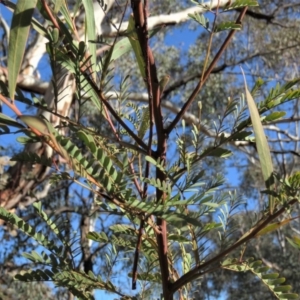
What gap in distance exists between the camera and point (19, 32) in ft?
1.23

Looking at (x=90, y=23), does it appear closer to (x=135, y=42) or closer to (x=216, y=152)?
(x=135, y=42)

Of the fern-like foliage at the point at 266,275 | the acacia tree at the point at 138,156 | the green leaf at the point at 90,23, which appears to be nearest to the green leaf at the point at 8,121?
the acacia tree at the point at 138,156

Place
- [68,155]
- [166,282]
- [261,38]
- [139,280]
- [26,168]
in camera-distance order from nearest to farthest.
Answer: [68,155], [166,282], [139,280], [26,168], [261,38]

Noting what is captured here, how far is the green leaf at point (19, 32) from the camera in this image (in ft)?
1.23

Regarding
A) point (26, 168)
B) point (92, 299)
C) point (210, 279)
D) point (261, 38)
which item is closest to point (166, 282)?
point (92, 299)

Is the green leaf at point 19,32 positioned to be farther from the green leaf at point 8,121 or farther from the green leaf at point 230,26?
the green leaf at point 230,26

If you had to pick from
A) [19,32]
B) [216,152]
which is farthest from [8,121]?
[216,152]

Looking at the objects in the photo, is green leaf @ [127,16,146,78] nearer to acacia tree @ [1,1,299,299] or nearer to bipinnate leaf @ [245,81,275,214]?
acacia tree @ [1,1,299,299]

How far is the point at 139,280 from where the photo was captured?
59 cm

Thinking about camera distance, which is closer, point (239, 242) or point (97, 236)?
point (239, 242)

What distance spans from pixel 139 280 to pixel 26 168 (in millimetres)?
3030

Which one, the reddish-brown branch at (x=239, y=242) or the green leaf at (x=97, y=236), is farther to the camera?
the green leaf at (x=97, y=236)

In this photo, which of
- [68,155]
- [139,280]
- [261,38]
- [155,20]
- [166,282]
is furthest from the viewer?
[261,38]

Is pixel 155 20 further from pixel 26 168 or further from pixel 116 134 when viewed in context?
pixel 116 134
